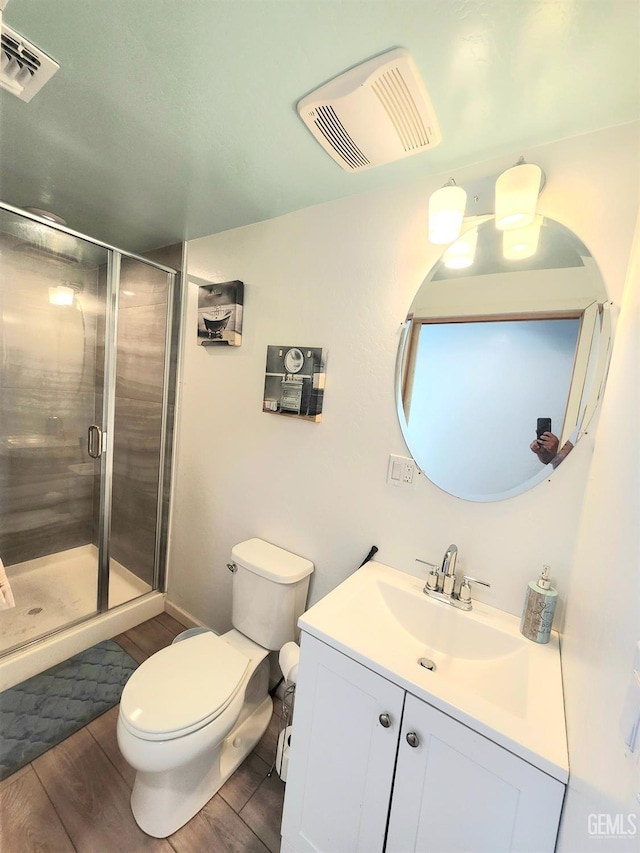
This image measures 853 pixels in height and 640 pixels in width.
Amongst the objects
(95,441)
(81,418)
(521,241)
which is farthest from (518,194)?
(81,418)

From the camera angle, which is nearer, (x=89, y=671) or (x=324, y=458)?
(x=324, y=458)

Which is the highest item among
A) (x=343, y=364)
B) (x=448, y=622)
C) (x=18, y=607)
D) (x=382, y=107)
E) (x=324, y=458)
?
(x=382, y=107)

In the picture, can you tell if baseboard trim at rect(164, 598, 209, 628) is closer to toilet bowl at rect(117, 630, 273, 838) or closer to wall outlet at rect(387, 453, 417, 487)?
toilet bowl at rect(117, 630, 273, 838)

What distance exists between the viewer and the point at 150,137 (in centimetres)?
112

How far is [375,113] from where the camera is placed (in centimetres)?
90

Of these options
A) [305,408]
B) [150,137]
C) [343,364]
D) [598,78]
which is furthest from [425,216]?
[150,137]

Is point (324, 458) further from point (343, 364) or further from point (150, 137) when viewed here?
point (150, 137)

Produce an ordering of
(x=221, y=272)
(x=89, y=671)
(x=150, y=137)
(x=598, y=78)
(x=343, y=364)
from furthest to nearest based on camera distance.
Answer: (x=221, y=272) → (x=89, y=671) → (x=343, y=364) → (x=150, y=137) → (x=598, y=78)

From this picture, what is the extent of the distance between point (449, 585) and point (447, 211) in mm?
1215

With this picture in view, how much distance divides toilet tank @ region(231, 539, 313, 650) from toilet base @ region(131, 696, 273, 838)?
0.39 m

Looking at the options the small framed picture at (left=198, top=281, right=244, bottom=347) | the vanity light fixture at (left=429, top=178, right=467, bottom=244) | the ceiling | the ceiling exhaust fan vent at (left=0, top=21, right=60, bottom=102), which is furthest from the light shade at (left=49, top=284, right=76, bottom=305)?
the vanity light fixture at (left=429, top=178, right=467, bottom=244)

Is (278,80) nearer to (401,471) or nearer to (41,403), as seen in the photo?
(401,471)

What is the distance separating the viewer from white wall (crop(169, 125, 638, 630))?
0.96m

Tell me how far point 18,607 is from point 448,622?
7.57ft
